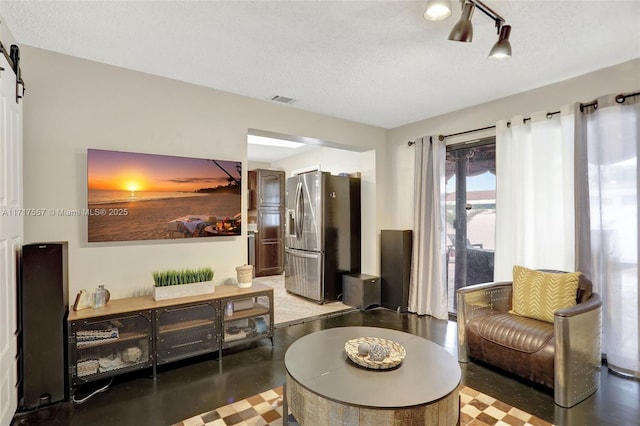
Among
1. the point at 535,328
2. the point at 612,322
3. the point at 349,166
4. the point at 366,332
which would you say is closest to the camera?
the point at 366,332

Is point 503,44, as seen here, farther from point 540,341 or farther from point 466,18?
point 540,341

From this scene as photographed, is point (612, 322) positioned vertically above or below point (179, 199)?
below

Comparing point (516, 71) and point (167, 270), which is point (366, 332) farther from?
point (516, 71)

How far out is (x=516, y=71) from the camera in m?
2.92

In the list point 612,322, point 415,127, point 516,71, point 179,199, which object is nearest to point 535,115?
point 516,71

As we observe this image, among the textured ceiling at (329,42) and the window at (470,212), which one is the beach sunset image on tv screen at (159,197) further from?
the window at (470,212)

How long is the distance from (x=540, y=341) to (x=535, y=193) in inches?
60.3

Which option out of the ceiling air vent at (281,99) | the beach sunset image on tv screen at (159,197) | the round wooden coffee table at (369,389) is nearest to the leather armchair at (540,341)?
the round wooden coffee table at (369,389)

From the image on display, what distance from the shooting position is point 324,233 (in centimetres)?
478

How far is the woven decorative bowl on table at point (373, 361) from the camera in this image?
1784 millimetres

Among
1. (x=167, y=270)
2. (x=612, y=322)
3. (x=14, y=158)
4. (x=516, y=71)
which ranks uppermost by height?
(x=516, y=71)

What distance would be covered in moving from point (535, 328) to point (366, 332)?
1.37 m

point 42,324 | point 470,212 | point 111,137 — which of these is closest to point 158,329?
point 42,324

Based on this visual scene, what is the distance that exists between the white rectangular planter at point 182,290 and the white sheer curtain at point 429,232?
2.66m
